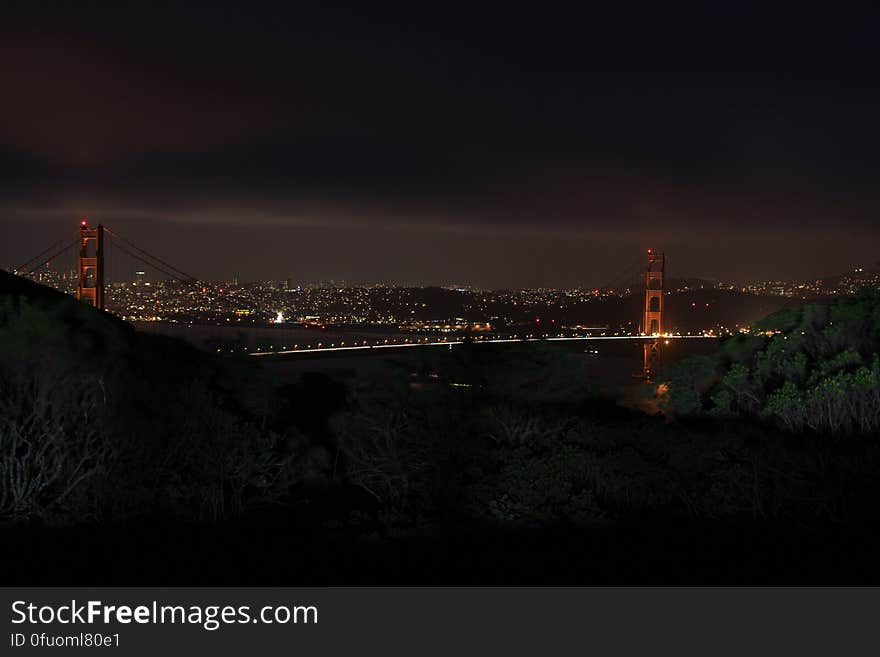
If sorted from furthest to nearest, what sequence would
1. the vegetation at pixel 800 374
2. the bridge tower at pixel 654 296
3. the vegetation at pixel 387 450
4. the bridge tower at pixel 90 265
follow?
the bridge tower at pixel 654 296 < the bridge tower at pixel 90 265 < the vegetation at pixel 800 374 < the vegetation at pixel 387 450

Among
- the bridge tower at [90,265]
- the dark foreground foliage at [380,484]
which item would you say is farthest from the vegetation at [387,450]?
the bridge tower at [90,265]

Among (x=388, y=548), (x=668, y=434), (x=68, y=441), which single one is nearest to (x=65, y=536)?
(x=68, y=441)

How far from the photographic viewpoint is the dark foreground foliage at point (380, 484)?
7047 millimetres

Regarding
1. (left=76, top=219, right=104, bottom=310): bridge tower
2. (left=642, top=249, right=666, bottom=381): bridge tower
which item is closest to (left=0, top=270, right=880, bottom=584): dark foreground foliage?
(left=76, top=219, right=104, bottom=310): bridge tower

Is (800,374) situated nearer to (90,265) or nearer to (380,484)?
(380,484)

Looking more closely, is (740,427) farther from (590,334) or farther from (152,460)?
(590,334)

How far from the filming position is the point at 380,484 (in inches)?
389

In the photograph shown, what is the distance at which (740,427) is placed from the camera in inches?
395

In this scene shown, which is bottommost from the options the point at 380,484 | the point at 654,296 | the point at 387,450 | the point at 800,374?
the point at 380,484

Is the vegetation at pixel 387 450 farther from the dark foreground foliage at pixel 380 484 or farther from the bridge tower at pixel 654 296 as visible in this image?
the bridge tower at pixel 654 296

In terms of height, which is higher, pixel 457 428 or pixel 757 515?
pixel 457 428

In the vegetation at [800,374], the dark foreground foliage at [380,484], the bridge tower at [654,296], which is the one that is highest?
the bridge tower at [654,296]

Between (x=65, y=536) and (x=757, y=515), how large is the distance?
21.2 ft

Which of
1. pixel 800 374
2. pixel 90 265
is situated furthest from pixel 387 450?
pixel 90 265
